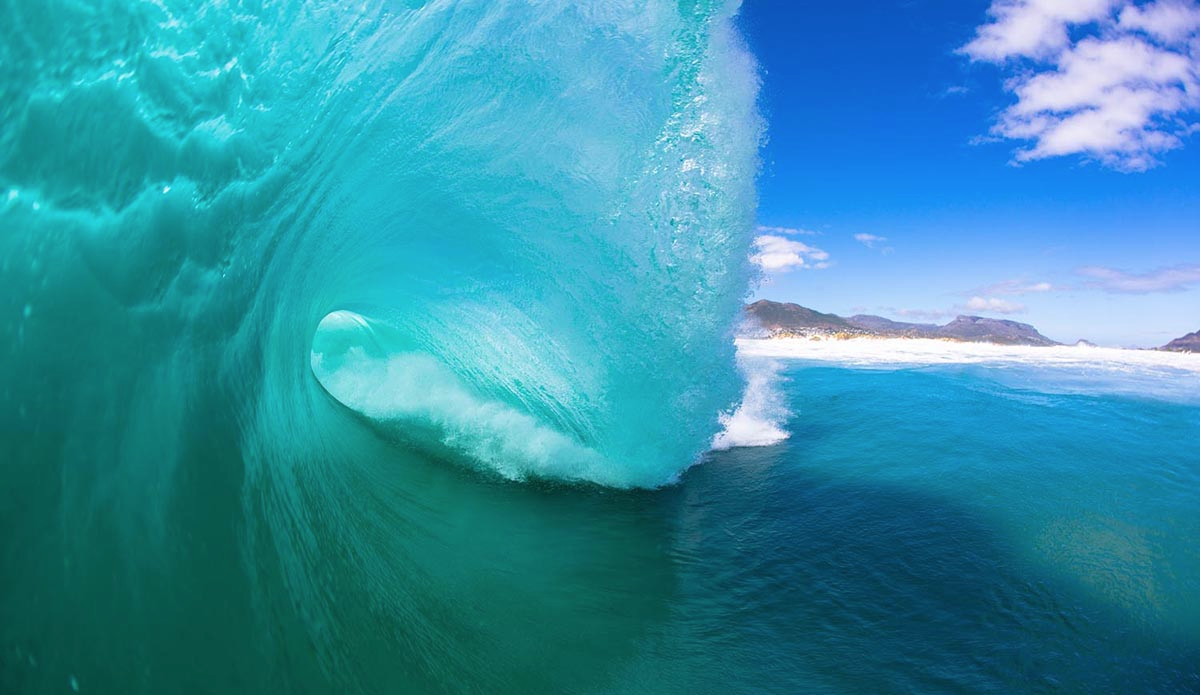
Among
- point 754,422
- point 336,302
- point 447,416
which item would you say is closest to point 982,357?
point 754,422

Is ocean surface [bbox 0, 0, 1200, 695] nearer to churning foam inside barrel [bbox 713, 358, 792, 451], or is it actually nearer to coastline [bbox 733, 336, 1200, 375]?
churning foam inside barrel [bbox 713, 358, 792, 451]

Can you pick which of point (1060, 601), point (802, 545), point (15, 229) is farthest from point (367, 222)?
point (1060, 601)

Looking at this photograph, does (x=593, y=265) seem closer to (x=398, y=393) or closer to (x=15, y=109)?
(x=398, y=393)

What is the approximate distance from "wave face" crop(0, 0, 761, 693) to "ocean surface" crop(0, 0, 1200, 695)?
0.10 ft

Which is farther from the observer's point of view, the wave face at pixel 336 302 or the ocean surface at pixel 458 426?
the ocean surface at pixel 458 426

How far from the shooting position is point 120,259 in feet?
12.1

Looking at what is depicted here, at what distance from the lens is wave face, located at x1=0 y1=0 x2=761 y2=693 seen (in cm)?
311

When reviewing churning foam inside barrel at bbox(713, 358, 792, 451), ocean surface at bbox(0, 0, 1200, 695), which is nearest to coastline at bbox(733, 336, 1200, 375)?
churning foam inside barrel at bbox(713, 358, 792, 451)

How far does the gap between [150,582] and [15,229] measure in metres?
2.20

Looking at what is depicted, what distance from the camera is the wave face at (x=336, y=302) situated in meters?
3.11

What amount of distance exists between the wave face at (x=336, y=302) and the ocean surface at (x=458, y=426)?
31 millimetres

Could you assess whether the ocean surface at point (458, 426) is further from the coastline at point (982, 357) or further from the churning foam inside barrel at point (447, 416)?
the coastline at point (982, 357)

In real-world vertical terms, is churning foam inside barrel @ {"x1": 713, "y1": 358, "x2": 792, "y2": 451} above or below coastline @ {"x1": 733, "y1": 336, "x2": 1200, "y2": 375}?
below

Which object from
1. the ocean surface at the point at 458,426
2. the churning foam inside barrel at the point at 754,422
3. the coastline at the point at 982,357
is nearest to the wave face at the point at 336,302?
the ocean surface at the point at 458,426
